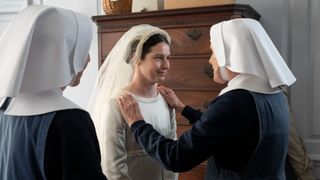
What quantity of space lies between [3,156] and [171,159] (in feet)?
1.95

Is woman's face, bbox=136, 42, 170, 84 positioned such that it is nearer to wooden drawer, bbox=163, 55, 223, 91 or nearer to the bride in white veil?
the bride in white veil

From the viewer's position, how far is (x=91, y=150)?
3.60 ft

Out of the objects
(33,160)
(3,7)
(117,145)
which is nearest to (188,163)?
(117,145)

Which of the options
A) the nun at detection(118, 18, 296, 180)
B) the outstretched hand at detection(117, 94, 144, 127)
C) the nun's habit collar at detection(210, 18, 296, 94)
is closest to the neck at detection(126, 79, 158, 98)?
the outstretched hand at detection(117, 94, 144, 127)

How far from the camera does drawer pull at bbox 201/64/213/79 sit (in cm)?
218

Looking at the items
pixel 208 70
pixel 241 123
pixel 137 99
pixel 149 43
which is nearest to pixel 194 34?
pixel 208 70

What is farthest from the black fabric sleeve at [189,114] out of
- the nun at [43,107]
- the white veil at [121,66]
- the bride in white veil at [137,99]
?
the nun at [43,107]

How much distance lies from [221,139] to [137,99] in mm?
478

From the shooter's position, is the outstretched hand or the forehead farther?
the forehead

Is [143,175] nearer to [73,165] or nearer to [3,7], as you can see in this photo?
[73,165]

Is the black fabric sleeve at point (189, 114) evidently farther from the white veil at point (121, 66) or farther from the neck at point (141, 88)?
the white veil at point (121, 66)

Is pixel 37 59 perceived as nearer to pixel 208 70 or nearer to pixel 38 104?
pixel 38 104

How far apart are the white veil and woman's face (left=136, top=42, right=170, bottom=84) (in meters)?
0.04

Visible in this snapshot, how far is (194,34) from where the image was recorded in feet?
7.24
